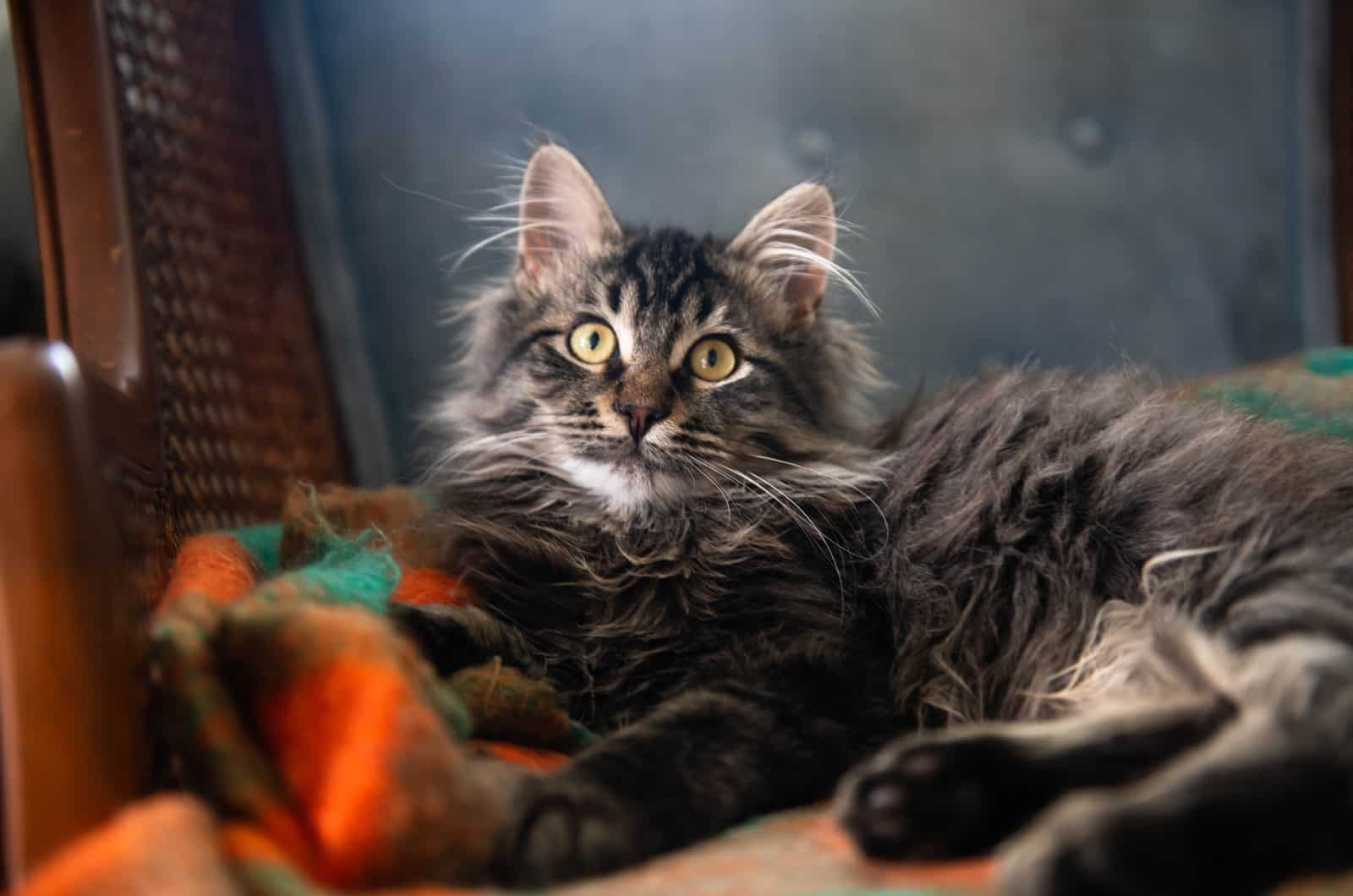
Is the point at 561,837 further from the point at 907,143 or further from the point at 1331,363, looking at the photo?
the point at 907,143

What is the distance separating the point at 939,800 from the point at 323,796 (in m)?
0.58

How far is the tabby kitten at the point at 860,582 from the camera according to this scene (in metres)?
0.97

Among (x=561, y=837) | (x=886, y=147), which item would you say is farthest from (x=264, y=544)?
(x=886, y=147)

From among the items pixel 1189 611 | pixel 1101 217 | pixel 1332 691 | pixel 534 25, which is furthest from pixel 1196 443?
pixel 534 25

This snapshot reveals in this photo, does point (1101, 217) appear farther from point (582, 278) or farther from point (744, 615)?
point (744, 615)

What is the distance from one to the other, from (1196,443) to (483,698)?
1.07 m

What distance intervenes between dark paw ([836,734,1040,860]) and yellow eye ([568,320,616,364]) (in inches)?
35.0

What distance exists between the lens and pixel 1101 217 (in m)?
2.70

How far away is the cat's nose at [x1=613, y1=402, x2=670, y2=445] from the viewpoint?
61.2 inches

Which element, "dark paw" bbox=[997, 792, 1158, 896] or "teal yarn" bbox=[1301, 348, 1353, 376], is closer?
"dark paw" bbox=[997, 792, 1158, 896]

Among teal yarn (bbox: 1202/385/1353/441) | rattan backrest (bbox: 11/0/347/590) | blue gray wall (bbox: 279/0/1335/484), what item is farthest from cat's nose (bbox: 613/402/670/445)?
blue gray wall (bbox: 279/0/1335/484)

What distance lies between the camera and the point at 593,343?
1722 millimetres

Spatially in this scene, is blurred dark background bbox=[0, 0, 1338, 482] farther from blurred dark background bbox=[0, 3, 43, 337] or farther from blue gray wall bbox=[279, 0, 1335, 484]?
blurred dark background bbox=[0, 3, 43, 337]

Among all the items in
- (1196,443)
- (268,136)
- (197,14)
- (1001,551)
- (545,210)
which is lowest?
(1001,551)
